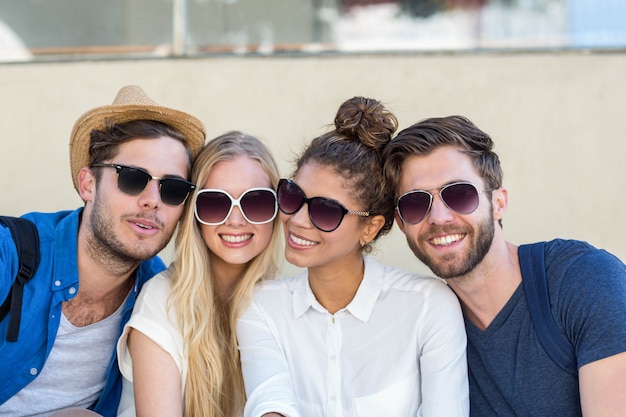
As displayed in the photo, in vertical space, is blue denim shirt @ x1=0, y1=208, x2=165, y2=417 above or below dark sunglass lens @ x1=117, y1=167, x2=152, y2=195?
below

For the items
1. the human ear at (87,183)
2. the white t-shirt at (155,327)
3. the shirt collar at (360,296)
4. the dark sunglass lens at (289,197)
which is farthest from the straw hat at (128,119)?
the shirt collar at (360,296)

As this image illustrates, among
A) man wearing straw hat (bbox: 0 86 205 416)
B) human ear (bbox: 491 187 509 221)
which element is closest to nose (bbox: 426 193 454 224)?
human ear (bbox: 491 187 509 221)

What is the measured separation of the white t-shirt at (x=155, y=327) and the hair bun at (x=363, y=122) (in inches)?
40.3

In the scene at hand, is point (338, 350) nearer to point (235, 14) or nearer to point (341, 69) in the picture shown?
point (341, 69)

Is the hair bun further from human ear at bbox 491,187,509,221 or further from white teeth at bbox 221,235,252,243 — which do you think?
white teeth at bbox 221,235,252,243

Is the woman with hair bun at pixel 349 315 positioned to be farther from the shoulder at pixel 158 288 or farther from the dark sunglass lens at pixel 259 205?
the shoulder at pixel 158 288

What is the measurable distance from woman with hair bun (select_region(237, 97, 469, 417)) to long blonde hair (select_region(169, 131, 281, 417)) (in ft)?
0.43

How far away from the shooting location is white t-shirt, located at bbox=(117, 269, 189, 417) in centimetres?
278

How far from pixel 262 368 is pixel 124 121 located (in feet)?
4.29

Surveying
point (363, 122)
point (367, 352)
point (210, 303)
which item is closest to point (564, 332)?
point (367, 352)

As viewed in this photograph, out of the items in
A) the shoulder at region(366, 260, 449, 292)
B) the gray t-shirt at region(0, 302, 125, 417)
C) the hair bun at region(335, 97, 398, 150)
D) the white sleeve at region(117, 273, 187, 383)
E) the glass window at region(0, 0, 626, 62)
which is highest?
the glass window at region(0, 0, 626, 62)

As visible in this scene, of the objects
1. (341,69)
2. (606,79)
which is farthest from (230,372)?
(606,79)

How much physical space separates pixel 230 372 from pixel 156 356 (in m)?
0.39

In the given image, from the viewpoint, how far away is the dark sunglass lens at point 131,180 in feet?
9.60
